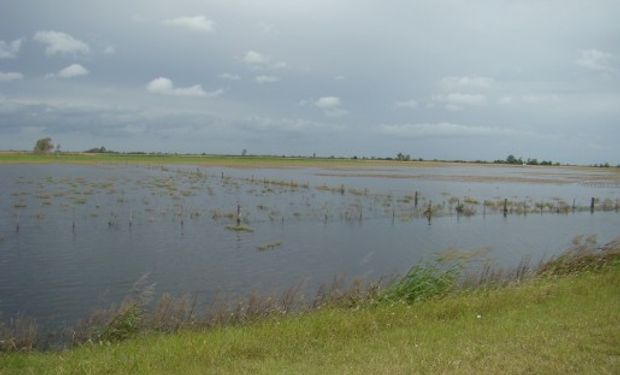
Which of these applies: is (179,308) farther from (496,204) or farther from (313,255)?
(496,204)

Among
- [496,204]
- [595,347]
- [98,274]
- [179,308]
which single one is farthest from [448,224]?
[595,347]

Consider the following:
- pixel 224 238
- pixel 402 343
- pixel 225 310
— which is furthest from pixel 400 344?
pixel 224 238

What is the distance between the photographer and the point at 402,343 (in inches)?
342

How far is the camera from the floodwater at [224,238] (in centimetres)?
2011

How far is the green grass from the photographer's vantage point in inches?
297

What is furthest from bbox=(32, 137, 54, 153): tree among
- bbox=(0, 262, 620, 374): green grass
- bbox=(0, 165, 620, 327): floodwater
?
bbox=(0, 262, 620, 374): green grass

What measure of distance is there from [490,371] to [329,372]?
1986 mm

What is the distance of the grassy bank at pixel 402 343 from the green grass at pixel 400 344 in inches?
0.6

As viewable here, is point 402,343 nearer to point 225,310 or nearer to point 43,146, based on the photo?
point 225,310

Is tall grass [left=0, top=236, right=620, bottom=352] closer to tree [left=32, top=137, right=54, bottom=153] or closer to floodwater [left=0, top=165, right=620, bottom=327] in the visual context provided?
floodwater [left=0, top=165, right=620, bottom=327]

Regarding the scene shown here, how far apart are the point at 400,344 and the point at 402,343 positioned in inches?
2.4

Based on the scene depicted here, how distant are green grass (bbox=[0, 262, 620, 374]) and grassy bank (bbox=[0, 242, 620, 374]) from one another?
2 cm

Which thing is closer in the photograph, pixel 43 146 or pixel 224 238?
pixel 224 238

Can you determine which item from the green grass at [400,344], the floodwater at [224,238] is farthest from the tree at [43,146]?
the green grass at [400,344]
